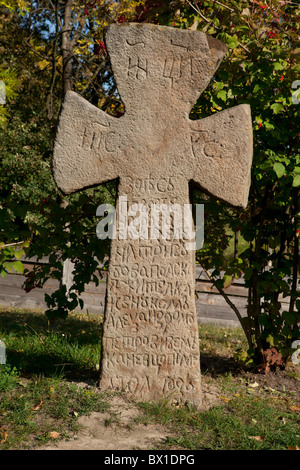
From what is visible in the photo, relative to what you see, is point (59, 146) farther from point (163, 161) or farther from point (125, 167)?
point (163, 161)

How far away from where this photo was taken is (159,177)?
133 inches

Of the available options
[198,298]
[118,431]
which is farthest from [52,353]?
[198,298]

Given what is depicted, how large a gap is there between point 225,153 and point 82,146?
1018mm

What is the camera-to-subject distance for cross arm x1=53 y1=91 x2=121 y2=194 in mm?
3461

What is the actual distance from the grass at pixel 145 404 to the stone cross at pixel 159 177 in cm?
25

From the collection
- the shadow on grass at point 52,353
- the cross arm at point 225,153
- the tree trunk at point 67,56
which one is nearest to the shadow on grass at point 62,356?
the shadow on grass at point 52,353

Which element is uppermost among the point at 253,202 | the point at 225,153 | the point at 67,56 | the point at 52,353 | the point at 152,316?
the point at 67,56

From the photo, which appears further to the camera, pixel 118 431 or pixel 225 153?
pixel 225 153

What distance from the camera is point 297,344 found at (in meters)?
4.07

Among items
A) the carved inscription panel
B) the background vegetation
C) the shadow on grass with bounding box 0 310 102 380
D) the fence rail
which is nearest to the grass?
the shadow on grass with bounding box 0 310 102 380

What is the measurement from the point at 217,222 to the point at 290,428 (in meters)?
2.03

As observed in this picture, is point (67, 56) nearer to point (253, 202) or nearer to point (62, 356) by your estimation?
point (253, 202)

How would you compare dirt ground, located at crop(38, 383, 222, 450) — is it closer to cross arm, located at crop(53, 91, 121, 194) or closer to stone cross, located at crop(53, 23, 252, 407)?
stone cross, located at crop(53, 23, 252, 407)

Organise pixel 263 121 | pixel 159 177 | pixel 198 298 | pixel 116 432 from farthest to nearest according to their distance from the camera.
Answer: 1. pixel 198 298
2. pixel 263 121
3. pixel 159 177
4. pixel 116 432
